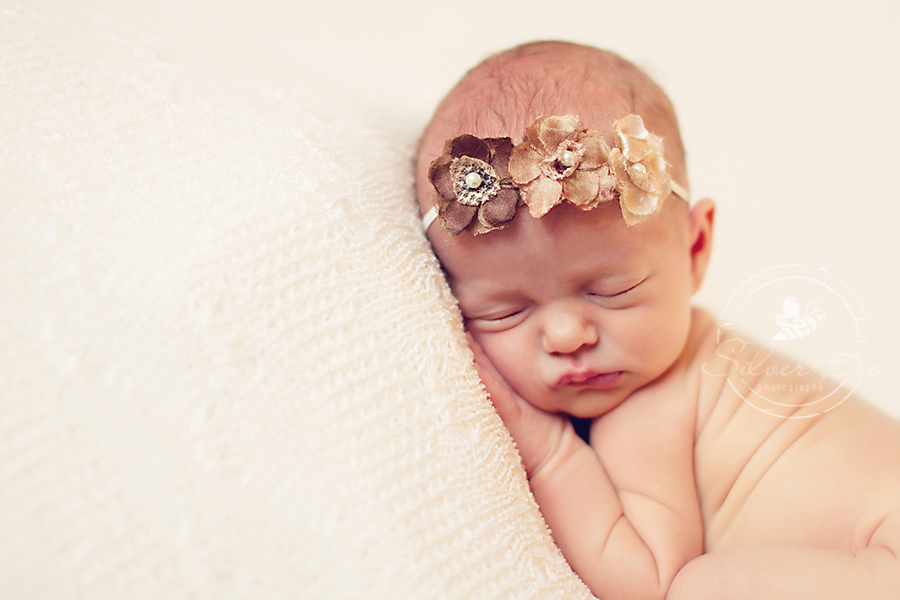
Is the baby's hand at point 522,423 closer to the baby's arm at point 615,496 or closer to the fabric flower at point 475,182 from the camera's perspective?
the baby's arm at point 615,496

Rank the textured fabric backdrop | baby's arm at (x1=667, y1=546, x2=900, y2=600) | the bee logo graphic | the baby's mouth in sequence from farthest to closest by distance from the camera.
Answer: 1. the bee logo graphic
2. the baby's mouth
3. baby's arm at (x1=667, y1=546, x2=900, y2=600)
4. the textured fabric backdrop

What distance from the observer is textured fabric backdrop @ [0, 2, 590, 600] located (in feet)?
2.05

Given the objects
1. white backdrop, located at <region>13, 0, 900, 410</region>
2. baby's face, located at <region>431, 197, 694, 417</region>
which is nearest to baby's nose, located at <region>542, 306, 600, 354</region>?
baby's face, located at <region>431, 197, 694, 417</region>

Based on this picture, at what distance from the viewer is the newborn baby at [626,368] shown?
0.85 m

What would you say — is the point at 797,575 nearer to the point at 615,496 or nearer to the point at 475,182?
the point at 615,496

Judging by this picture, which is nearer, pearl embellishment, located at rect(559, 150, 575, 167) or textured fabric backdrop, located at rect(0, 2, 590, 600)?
textured fabric backdrop, located at rect(0, 2, 590, 600)

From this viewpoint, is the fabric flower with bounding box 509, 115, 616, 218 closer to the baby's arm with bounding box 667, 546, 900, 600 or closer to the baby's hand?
the baby's hand

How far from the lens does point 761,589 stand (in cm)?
82

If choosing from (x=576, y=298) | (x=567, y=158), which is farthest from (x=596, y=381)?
(x=567, y=158)

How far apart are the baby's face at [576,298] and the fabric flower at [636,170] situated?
0.08m

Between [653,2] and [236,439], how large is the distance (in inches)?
82.5

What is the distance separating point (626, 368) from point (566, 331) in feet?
0.52

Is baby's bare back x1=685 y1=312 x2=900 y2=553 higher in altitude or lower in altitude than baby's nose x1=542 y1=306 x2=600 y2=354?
lower

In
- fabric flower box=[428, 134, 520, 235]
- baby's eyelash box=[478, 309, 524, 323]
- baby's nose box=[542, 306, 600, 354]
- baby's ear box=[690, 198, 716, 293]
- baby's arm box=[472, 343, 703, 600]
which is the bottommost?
baby's arm box=[472, 343, 703, 600]
